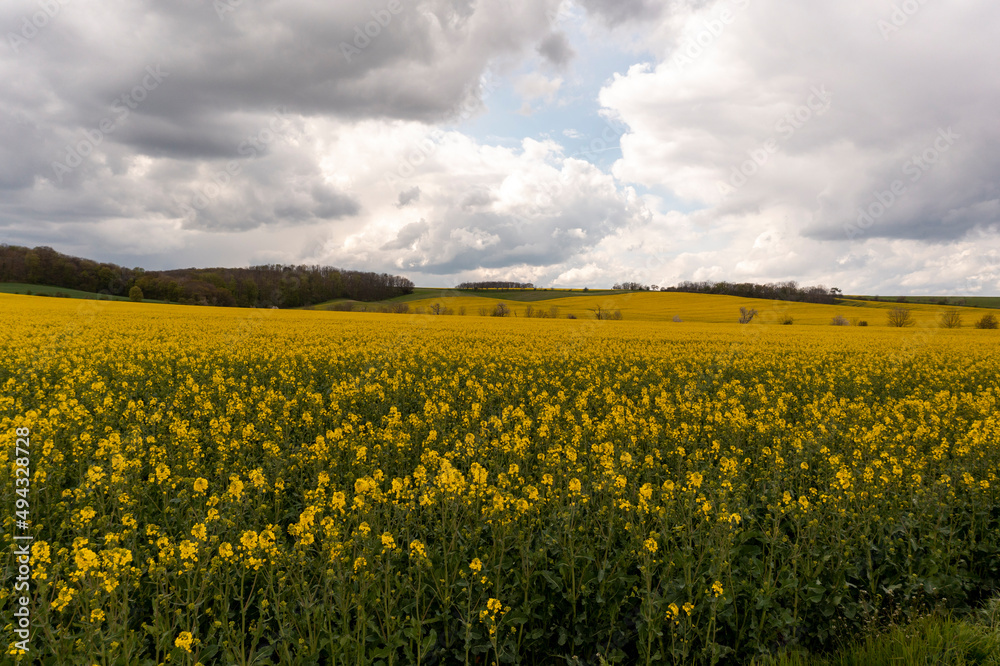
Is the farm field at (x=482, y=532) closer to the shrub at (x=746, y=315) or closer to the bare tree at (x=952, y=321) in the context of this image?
the shrub at (x=746, y=315)

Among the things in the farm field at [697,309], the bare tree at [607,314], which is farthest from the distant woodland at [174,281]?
the bare tree at [607,314]

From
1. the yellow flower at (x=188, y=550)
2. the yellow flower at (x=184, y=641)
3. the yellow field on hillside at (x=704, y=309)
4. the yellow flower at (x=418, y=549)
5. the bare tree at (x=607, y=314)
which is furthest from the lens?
the bare tree at (x=607, y=314)

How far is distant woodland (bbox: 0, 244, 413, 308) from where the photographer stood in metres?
72.6

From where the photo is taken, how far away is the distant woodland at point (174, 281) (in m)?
72.6

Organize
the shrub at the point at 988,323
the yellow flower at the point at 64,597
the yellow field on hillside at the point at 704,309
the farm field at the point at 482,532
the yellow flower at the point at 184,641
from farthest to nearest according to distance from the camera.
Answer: the yellow field on hillside at the point at 704,309 < the shrub at the point at 988,323 < the farm field at the point at 482,532 < the yellow flower at the point at 64,597 < the yellow flower at the point at 184,641

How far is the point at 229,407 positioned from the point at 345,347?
10.6 meters

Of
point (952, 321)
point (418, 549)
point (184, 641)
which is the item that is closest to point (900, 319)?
point (952, 321)

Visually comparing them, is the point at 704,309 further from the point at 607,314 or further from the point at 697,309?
the point at 607,314

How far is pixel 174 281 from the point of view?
244ft

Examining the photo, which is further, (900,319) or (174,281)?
(174,281)

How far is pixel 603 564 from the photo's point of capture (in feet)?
14.5

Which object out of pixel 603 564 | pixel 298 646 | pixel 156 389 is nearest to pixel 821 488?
pixel 603 564

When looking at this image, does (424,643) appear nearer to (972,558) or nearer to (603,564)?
(603,564)

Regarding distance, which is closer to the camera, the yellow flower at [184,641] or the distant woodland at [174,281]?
the yellow flower at [184,641]
